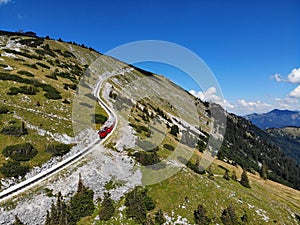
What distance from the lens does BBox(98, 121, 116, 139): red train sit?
47775 millimetres

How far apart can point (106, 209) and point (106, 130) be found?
2009cm

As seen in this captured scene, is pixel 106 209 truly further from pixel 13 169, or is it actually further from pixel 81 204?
pixel 13 169

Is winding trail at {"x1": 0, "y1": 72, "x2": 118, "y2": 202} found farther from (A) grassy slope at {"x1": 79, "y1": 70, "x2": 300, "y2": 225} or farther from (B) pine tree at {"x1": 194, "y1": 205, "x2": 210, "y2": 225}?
(B) pine tree at {"x1": 194, "y1": 205, "x2": 210, "y2": 225}

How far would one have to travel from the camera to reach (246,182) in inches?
2325

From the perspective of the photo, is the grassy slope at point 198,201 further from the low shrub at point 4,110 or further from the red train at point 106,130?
the low shrub at point 4,110

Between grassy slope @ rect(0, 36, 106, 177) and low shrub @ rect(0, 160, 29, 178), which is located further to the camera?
grassy slope @ rect(0, 36, 106, 177)

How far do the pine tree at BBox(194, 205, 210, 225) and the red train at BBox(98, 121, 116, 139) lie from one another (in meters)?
23.0

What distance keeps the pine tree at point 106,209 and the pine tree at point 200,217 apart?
36.6ft

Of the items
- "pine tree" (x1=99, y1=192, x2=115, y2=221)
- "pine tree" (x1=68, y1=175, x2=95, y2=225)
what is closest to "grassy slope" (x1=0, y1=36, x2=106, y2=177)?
"pine tree" (x1=68, y1=175, x2=95, y2=225)

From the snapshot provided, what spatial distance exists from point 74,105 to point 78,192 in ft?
93.2

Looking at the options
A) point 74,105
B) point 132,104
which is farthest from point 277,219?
point 132,104

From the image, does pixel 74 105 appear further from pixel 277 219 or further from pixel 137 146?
pixel 277 219

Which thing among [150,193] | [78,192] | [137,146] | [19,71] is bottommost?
[78,192]

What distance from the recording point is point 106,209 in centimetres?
3117
